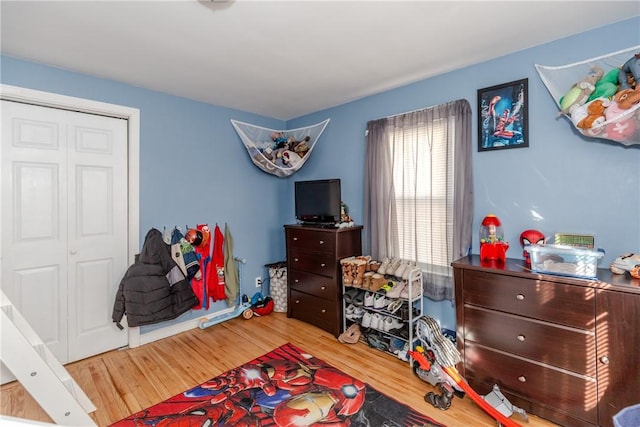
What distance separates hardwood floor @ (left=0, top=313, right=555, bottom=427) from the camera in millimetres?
1938

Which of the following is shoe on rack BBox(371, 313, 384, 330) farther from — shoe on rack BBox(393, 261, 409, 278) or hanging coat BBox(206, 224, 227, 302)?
hanging coat BBox(206, 224, 227, 302)

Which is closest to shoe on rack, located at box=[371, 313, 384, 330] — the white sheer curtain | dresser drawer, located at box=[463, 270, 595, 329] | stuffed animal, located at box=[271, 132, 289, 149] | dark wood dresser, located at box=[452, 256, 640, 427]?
the white sheer curtain

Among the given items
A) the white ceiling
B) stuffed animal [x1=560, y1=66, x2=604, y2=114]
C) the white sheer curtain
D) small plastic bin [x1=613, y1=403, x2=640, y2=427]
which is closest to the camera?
small plastic bin [x1=613, y1=403, x2=640, y2=427]

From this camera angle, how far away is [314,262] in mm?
3148

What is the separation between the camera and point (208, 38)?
1.98 meters

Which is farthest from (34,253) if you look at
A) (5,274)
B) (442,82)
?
(442,82)

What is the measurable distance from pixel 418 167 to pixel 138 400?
289 cm

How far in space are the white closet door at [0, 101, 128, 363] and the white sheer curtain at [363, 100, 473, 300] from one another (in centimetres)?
245

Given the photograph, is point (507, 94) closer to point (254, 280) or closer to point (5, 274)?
point (254, 280)

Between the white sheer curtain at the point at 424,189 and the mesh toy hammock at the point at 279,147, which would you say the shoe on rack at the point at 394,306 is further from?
the mesh toy hammock at the point at 279,147

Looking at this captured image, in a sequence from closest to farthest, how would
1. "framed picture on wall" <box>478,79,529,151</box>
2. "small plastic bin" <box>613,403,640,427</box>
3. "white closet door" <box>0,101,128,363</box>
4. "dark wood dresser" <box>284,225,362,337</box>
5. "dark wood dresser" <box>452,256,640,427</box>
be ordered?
1. "small plastic bin" <box>613,403,640,427</box>
2. "dark wood dresser" <box>452,256,640,427</box>
3. "framed picture on wall" <box>478,79,529,151</box>
4. "white closet door" <box>0,101,128,363</box>
5. "dark wood dresser" <box>284,225,362,337</box>

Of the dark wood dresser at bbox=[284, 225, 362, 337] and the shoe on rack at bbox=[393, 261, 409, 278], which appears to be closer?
the shoe on rack at bbox=[393, 261, 409, 278]

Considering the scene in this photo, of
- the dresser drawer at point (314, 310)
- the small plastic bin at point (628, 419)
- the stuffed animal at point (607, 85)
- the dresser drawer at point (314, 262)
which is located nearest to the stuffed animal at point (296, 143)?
the dresser drawer at point (314, 262)

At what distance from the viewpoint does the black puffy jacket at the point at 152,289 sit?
2570mm
